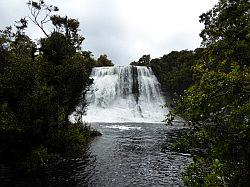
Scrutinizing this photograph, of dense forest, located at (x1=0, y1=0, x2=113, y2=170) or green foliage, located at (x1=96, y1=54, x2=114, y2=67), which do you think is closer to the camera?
dense forest, located at (x1=0, y1=0, x2=113, y2=170)

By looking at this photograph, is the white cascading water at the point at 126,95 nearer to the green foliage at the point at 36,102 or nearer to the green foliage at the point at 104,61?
the green foliage at the point at 104,61

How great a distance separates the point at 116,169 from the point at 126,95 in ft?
185

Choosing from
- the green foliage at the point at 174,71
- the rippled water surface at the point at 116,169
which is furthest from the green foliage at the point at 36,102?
the green foliage at the point at 174,71

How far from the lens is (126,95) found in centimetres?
8038

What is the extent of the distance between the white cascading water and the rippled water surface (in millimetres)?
38589

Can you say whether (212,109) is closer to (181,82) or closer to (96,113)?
(96,113)

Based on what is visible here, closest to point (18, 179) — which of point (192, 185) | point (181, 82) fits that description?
point (192, 185)

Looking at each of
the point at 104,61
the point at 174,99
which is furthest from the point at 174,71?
the point at 174,99

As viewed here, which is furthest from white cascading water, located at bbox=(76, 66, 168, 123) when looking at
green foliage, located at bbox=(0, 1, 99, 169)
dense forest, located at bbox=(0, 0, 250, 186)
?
green foliage, located at bbox=(0, 1, 99, 169)

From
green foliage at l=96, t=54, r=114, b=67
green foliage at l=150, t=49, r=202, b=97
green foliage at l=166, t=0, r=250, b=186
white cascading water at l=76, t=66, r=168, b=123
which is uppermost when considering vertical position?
green foliage at l=96, t=54, r=114, b=67

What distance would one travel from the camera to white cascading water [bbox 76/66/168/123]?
74.7 metres

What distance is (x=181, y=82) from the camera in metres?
85.3

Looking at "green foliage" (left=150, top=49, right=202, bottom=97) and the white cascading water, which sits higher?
"green foliage" (left=150, top=49, right=202, bottom=97)

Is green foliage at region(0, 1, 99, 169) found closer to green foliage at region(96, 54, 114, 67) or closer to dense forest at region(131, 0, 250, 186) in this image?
dense forest at region(131, 0, 250, 186)
